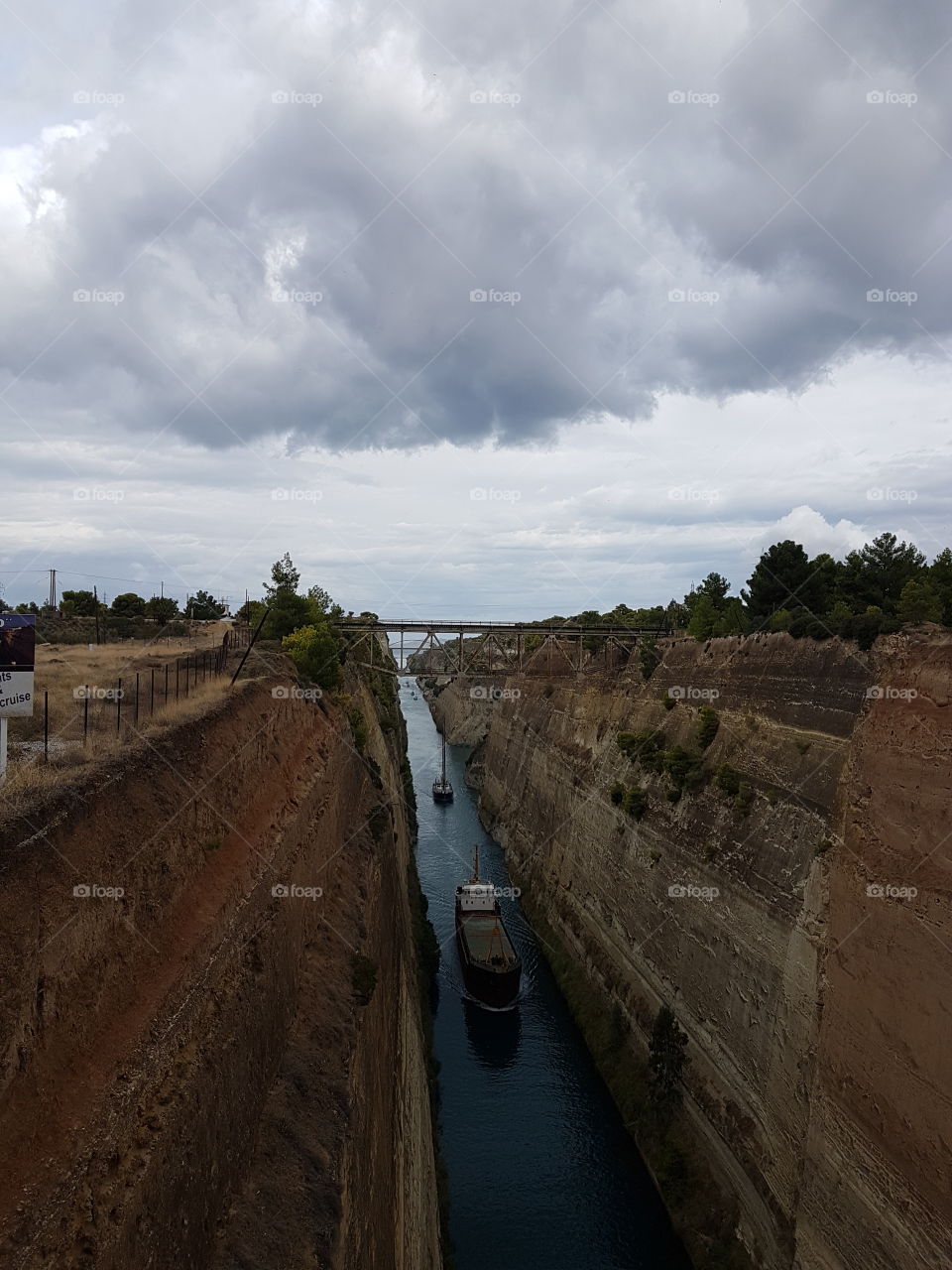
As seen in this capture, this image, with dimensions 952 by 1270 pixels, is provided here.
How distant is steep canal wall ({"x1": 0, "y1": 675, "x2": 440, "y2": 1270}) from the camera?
7.32 m

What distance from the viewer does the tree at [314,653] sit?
35938 mm

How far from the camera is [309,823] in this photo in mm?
20125

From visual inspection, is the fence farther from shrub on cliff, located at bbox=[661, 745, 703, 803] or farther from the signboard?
shrub on cliff, located at bbox=[661, 745, 703, 803]

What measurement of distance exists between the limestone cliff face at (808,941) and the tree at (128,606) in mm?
41082

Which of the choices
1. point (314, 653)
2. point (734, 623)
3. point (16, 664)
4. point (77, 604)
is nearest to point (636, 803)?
point (734, 623)

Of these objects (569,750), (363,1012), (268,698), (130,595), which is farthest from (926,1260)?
(130,595)

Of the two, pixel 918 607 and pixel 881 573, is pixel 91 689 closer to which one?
pixel 918 607

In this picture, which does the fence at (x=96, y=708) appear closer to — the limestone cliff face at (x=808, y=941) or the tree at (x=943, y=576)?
the limestone cliff face at (x=808, y=941)

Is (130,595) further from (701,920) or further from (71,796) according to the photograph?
(71,796)

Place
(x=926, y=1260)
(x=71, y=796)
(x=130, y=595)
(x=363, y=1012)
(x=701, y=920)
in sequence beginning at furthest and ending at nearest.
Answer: (x=130, y=595) → (x=701, y=920) → (x=363, y=1012) → (x=926, y=1260) → (x=71, y=796)

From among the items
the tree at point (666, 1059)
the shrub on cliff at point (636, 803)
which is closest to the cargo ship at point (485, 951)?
the shrub on cliff at point (636, 803)

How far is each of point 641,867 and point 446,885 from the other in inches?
765

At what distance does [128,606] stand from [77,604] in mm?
4643

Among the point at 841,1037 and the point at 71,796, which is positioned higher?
the point at 71,796
